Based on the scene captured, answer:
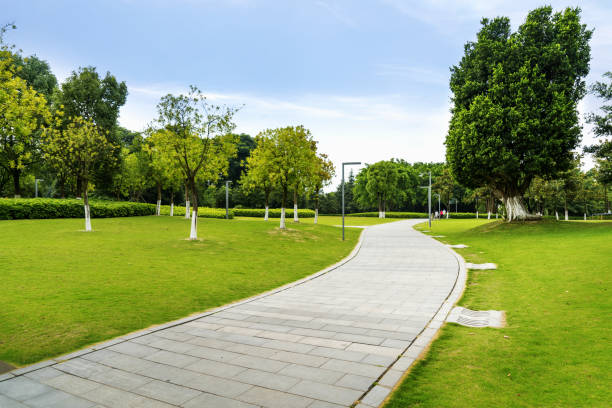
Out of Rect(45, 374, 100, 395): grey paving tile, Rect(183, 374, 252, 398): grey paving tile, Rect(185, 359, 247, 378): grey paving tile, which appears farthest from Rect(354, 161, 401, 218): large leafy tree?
Rect(45, 374, 100, 395): grey paving tile

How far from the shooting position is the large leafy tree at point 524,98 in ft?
82.2

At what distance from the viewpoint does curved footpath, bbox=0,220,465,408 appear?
4113 mm

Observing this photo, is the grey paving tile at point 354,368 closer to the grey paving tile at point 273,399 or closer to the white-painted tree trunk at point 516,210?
the grey paving tile at point 273,399

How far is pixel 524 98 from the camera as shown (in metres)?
25.2

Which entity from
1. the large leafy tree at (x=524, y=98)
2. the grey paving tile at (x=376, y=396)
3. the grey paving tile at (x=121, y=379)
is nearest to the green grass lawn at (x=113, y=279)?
the grey paving tile at (x=121, y=379)

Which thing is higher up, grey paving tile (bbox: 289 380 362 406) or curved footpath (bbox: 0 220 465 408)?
grey paving tile (bbox: 289 380 362 406)

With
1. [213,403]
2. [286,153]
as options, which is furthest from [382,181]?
[213,403]

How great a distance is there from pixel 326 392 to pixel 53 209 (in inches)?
1327

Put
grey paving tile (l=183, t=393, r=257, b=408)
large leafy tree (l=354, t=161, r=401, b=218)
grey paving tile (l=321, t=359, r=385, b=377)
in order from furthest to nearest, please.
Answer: large leafy tree (l=354, t=161, r=401, b=218) → grey paving tile (l=321, t=359, r=385, b=377) → grey paving tile (l=183, t=393, r=257, b=408)

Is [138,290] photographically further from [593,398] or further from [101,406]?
[593,398]

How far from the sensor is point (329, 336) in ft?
20.5

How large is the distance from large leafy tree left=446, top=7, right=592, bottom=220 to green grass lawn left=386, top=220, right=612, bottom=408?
1606cm

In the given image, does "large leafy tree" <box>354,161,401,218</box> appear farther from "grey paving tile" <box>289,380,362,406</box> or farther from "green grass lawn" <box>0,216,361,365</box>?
"grey paving tile" <box>289,380,362,406</box>

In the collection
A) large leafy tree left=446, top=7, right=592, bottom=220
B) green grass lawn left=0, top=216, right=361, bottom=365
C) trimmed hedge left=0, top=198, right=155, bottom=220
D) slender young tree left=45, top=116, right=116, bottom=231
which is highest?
large leafy tree left=446, top=7, right=592, bottom=220
